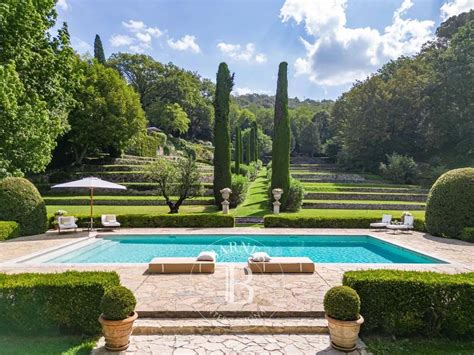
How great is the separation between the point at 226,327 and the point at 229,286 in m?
1.59

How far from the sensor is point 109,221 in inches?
544

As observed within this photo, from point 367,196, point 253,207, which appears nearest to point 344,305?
point 253,207

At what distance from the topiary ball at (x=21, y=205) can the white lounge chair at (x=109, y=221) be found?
2.35 meters

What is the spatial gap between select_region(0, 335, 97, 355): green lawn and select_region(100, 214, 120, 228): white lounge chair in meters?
8.89

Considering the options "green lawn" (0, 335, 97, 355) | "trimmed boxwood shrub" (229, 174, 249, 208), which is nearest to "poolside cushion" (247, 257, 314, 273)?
"green lawn" (0, 335, 97, 355)

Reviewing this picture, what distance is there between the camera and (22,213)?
12398 millimetres

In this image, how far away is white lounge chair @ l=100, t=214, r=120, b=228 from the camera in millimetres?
13578

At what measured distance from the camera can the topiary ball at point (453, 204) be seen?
12117mm

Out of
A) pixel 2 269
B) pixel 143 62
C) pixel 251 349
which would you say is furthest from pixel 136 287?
pixel 143 62

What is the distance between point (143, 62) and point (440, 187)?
4847cm

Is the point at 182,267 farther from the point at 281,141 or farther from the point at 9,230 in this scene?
the point at 281,141

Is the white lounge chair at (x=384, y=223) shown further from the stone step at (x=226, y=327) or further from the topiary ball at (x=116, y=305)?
the topiary ball at (x=116, y=305)

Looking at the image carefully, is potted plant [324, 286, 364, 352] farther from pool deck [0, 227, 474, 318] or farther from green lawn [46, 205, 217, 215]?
green lawn [46, 205, 217, 215]

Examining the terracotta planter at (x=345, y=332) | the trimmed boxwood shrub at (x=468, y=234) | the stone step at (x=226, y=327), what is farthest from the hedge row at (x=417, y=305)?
the trimmed boxwood shrub at (x=468, y=234)
